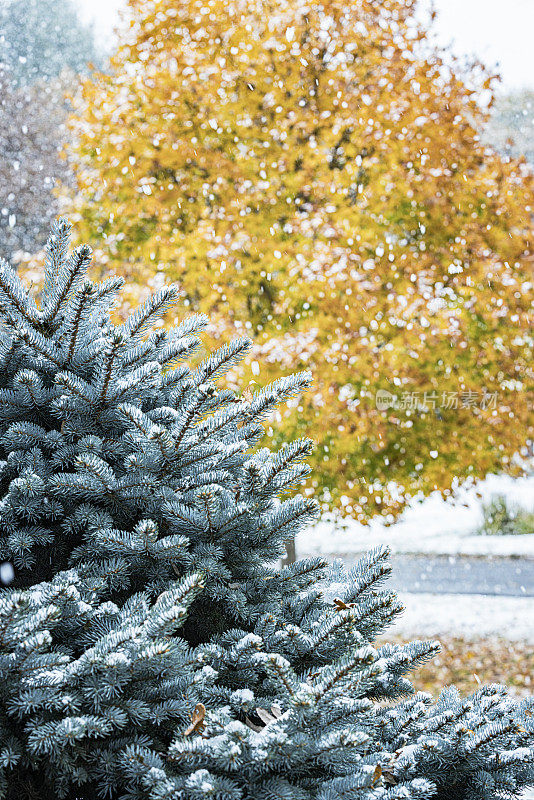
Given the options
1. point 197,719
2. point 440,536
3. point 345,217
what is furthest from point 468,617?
point 197,719

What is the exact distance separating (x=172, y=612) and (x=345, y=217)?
4.43 meters

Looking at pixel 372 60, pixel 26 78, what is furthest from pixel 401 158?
pixel 26 78

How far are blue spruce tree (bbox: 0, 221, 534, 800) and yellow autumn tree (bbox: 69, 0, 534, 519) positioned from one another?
3.17 m

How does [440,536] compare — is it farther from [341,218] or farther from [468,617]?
[341,218]

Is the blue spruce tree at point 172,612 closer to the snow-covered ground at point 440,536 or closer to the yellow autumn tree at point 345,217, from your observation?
the yellow autumn tree at point 345,217

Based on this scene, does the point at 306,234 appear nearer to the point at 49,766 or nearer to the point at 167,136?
the point at 167,136

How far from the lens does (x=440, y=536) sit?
53.7 ft

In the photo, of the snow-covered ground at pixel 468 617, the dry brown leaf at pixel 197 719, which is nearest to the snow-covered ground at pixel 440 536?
the snow-covered ground at pixel 468 617

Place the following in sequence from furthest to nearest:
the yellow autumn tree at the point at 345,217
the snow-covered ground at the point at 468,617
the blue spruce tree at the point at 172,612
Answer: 1. the snow-covered ground at the point at 468,617
2. the yellow autumn tree at the point at 345,217
3. the blue spruce tree at the point at 172,612

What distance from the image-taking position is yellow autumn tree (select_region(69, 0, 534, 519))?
5.10 metres

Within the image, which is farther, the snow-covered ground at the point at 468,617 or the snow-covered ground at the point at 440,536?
the snow-covered ground at the point at 440,536

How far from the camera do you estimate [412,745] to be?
1614 mm

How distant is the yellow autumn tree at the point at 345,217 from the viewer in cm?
510

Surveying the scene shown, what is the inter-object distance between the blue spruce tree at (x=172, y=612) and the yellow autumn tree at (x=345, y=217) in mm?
3174
